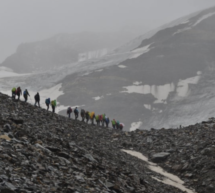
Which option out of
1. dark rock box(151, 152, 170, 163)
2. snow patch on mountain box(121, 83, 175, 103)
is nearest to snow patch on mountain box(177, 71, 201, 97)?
snow patch on mountain box(121, 83, 175, 103)

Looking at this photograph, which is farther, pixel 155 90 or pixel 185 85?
pixel 155 90

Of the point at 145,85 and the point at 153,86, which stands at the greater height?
the point at 145,85

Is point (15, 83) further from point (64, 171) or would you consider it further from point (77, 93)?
point (64, 171)

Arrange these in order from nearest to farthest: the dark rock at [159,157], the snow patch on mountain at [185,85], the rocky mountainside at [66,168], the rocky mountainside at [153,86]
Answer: the rocky mountainside at [66,168]
the dark rock at [159,157]
the rocky mountainside at [153,86]
the snow patch on mountain at [185,85]

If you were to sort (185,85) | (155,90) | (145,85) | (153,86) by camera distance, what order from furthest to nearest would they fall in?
(145,85) → (153,86) → (155,90) → (185,85)

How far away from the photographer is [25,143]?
1261 cm

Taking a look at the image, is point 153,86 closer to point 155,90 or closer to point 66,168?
point 155,90

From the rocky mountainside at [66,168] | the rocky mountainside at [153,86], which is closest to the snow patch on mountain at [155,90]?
the rocky mountainside at [153,86]

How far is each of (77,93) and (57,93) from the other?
39.9 feet

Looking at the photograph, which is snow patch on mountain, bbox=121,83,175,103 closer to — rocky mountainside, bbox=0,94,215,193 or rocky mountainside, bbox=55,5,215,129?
rocky mountainside, bbox=55,5,215,129

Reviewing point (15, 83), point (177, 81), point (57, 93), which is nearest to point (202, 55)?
point (177, 81)

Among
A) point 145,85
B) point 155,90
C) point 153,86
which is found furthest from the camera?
point 145,85

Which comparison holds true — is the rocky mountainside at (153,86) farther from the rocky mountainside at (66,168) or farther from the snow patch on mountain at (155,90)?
the rocky mountainside at (66,168)

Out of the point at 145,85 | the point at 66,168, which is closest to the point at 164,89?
the point at 145,85
